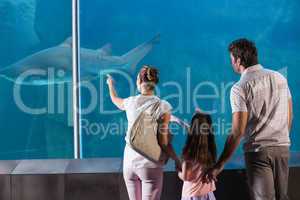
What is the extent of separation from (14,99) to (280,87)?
6.69 m

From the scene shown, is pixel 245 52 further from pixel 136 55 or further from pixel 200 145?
pixel 136 55

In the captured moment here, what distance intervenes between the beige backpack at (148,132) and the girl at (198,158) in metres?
0.26

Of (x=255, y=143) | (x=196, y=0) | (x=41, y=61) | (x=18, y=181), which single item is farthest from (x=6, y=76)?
(x=196, y=0)

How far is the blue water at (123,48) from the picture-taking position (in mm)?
7680

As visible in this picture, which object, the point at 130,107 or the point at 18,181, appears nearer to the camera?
the point at 130,107

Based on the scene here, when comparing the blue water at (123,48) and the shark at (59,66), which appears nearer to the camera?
the shark at (59,66)

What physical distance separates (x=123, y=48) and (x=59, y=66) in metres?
2.10

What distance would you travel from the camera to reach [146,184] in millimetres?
3312

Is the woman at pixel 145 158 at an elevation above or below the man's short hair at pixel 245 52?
below

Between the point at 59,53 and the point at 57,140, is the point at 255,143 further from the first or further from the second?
the point at 57,140

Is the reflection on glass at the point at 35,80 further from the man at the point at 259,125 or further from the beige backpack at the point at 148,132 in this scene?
the man at the point at 259,125

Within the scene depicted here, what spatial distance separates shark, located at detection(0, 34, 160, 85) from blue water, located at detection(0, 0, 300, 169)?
16 centimetres

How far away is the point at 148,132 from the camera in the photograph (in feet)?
10.9

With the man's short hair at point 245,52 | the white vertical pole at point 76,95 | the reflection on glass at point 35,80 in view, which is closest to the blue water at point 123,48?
the reflection on glass at point 35,80
